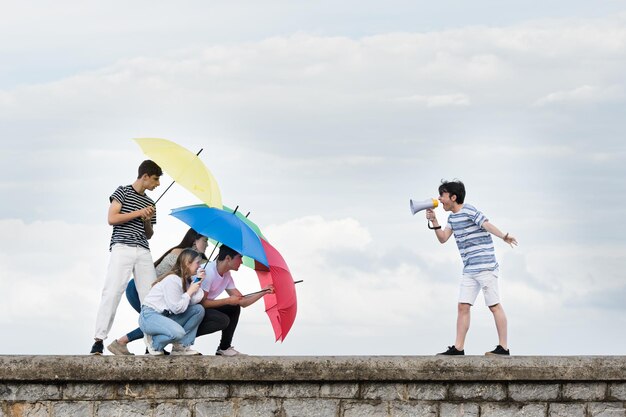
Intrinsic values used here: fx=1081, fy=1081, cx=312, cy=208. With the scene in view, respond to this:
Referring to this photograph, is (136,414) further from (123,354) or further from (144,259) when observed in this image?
(144,259)

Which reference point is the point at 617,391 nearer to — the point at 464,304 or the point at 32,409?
the point at 464,304

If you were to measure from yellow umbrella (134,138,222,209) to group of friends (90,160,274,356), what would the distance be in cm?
34

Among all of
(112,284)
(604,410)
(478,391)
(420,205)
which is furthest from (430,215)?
(112,284)

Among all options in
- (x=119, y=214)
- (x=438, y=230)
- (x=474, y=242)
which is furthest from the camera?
(x=438, y=230)

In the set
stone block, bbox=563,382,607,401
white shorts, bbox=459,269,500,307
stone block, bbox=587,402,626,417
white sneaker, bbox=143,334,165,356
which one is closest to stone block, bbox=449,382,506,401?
stone block, bbox=563,382,607,401

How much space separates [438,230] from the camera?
33.9 ft

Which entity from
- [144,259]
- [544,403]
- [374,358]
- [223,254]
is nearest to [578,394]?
[544,403]

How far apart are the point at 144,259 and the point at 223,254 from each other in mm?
719

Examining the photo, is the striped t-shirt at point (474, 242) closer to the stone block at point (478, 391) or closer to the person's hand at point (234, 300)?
the stone block at point (478, 391)

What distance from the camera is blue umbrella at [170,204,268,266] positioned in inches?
362

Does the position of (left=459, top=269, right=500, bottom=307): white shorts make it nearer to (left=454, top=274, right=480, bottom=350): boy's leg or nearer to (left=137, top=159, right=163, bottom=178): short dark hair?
(left=454, top=274, right=480, bottom=350): boy's leg

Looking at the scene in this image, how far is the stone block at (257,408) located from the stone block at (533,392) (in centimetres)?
212

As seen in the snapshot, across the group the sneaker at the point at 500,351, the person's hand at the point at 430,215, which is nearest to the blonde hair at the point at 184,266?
the person's hand at the point at 430,215

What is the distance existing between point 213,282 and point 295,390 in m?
1.23
